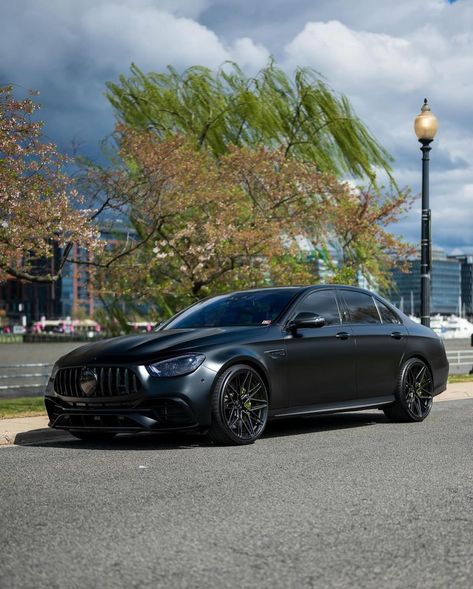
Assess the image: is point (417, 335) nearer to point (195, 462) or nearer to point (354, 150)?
point (195, 462)

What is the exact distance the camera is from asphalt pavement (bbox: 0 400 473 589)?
15.1 ft

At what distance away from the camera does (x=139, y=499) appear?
659cm

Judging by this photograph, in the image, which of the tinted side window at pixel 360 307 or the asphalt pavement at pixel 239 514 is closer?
the asphalt pavement at pixel 239 514

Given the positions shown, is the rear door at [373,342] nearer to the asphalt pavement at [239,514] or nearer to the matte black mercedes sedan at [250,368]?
the matte black mercedes sedan at [250,368]

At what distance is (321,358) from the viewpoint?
10641 millimetres

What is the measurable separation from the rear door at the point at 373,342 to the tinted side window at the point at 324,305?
17 cm

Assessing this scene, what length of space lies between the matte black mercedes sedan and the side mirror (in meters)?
0.01

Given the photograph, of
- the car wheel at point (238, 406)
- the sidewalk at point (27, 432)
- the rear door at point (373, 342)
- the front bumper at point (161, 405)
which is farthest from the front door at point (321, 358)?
the sidewalk at point (27, 432)

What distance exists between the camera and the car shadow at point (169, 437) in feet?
32.1

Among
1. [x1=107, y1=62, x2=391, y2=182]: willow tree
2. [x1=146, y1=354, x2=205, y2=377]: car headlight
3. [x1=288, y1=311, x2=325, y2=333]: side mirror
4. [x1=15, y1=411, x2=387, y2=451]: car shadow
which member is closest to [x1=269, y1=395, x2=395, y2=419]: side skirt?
[x1=15, y1=411, x2=387, y2=451]: car shadow

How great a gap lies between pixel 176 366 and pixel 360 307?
3.19m

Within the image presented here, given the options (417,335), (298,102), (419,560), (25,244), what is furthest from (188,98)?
(419,560)

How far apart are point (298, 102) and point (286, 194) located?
5.77 metres

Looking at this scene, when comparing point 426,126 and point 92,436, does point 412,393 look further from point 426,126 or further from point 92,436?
point 426,126
